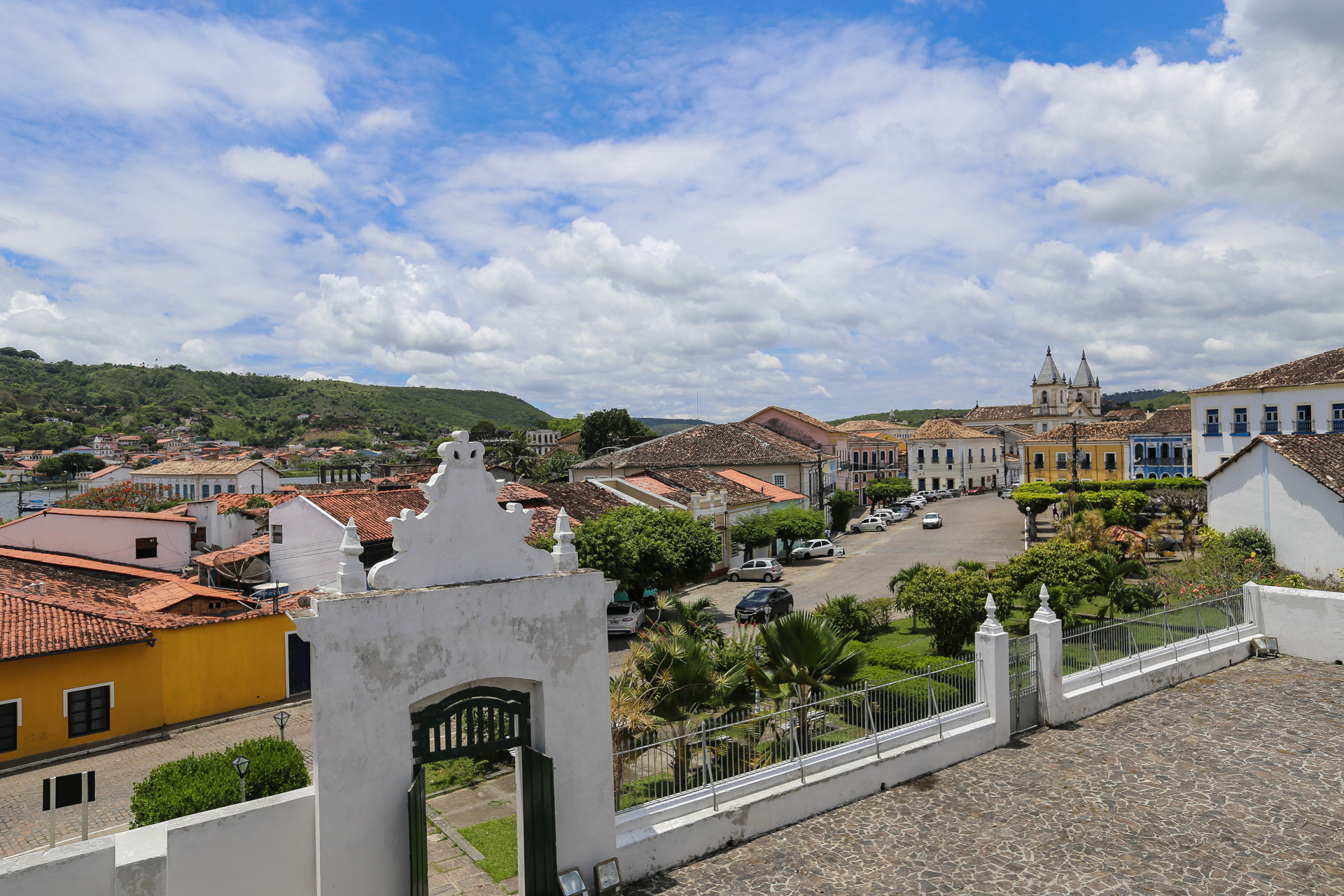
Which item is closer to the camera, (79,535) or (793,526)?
(79,535)

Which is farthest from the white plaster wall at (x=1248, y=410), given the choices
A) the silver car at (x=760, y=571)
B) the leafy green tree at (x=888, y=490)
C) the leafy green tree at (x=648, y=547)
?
the leafy green tree at (x=888, y=490)

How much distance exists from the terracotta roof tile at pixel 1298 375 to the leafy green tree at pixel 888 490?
98.9 ft

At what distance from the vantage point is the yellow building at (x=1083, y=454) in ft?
214

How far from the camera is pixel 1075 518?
121ft

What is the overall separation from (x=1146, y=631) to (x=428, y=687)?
1438 centimetres

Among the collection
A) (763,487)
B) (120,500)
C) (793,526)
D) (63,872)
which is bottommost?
(793,526)

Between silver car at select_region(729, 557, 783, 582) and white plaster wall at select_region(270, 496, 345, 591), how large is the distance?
18.8 meters

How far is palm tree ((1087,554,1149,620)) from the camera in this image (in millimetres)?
22312

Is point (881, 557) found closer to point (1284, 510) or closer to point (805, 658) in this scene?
point (1284, 510)

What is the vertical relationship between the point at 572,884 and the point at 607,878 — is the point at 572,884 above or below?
above

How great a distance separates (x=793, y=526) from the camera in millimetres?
42844

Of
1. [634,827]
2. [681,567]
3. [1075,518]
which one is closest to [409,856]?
[634,827]

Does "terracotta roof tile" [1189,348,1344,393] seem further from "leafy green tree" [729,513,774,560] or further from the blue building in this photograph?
"leafy green tree" [729,513,774,560]

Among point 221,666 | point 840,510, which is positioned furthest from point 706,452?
point 221,666
